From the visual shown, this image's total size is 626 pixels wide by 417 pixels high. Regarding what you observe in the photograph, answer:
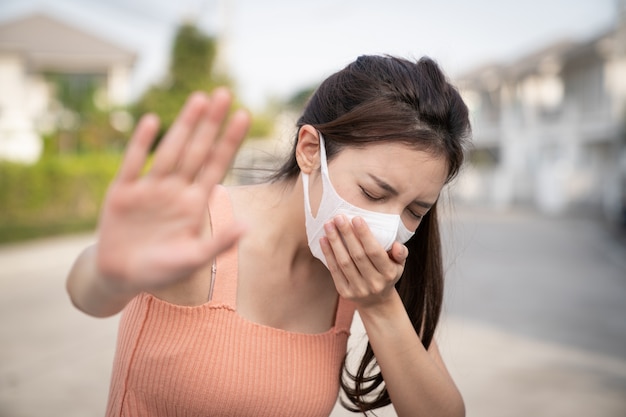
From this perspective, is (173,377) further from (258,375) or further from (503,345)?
(503,345)

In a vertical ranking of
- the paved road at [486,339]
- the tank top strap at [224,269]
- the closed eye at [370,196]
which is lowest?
the paved road at [486,339]

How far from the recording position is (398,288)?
→ 2.19m

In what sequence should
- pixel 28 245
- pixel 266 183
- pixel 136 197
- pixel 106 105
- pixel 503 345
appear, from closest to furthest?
pixel 136 197 < pixel 266 183 < pixel 503 345 < pixel 28 245 < pixel 106 105

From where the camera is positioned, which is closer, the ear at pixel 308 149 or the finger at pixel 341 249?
the finger at pixel 341 249

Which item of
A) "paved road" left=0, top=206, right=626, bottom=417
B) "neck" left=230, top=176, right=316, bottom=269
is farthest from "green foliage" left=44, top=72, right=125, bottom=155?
"neck" left=230, top=176, right=316, bottom=269

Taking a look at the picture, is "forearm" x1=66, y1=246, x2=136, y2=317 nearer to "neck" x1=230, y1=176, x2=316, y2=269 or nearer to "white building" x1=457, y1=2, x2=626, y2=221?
"neck" x1=230, y1=176, x2=316, y2=269

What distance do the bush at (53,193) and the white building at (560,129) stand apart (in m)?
11.2

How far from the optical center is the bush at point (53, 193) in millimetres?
14703

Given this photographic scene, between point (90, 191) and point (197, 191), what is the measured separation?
16.7 meters

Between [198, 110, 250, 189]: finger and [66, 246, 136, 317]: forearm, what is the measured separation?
0.92 feet

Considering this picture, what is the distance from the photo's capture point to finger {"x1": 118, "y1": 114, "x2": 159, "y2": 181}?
1074mm

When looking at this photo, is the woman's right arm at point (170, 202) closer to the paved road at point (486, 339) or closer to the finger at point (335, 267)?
the finger at point (335, 267)

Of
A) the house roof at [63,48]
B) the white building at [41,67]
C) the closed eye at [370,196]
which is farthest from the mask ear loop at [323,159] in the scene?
the house roof at [63,48]

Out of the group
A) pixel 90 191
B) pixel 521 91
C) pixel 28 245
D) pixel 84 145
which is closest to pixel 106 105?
Result: pixel 84 145
